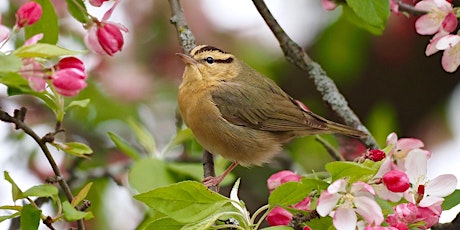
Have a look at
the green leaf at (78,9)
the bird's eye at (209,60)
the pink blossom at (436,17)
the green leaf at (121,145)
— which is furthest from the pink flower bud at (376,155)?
the bird's eye at (209,60)

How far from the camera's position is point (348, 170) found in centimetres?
221

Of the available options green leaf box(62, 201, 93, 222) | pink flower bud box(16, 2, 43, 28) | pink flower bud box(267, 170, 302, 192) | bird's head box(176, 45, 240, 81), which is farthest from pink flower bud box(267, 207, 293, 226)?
bird's head box(176, 45, 240, 81)

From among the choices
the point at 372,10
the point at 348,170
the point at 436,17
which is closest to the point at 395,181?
the point at 348,170

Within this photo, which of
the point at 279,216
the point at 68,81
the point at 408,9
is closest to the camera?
the point at 68,81

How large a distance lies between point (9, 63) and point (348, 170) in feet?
2.76

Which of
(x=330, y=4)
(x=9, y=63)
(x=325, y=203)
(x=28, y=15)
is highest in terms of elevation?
(x=28, y=15)

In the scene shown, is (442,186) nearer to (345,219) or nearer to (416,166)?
(416,166)

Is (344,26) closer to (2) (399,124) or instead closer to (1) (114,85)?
(2) (399,124)

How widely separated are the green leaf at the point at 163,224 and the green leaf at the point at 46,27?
1.86 feet

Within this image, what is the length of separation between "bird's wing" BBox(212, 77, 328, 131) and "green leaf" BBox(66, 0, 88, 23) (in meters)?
1.61

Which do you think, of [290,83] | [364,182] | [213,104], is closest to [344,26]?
[290,83]

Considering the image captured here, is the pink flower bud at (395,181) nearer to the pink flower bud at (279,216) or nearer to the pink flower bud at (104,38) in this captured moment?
the pink flower bud at (279,216)

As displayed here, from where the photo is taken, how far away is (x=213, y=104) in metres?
4.15

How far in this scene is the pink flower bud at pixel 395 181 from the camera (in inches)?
92.6
